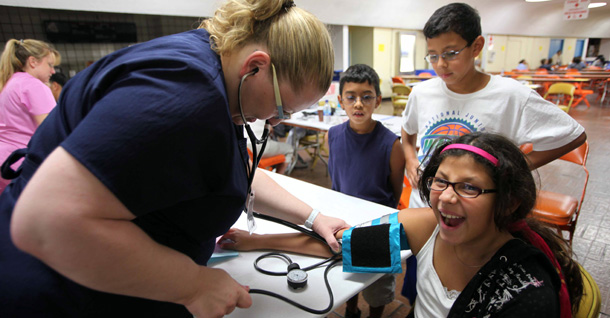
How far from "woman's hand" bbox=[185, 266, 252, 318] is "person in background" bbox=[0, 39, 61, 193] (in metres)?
2.20

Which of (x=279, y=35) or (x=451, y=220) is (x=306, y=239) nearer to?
(x=451, y=220)

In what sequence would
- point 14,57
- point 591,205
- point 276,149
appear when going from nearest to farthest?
point 14,57 → point 591,205 → point 276,149

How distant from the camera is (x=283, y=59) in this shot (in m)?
0.60

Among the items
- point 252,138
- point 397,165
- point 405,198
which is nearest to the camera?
point 252,138

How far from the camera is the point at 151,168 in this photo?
1.47 ft

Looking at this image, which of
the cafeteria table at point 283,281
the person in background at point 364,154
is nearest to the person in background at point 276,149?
the person in background at point 364,154

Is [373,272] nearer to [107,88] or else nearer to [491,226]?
[491,226]

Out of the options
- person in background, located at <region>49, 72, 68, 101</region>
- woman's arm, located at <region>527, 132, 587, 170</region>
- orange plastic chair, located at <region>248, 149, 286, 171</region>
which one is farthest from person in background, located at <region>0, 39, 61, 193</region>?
woman's arm, located at <region>527, 132, 587, 170</region>

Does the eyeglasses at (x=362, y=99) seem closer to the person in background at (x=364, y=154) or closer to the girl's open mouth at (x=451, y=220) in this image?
the person in background at (x=364, y=154)

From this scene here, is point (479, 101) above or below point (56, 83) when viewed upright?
above

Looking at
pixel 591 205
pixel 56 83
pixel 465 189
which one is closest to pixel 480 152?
pixel 465 189

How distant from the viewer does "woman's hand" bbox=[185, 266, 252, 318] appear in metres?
0.58

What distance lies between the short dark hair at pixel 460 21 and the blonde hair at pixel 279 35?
0.90m

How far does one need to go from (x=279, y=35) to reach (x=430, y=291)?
817 millimetres
